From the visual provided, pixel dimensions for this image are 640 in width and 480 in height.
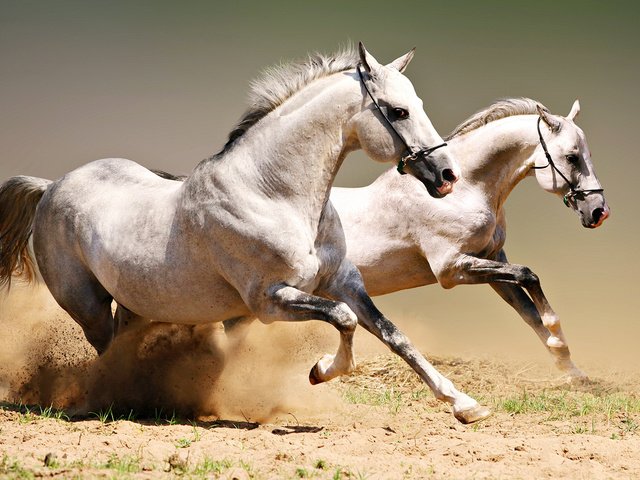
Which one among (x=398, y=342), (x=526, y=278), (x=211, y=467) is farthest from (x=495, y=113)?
(x=211, y=467)

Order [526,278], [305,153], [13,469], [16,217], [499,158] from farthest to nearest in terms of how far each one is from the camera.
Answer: [499,158] < [526,278] < [16,217] < [305,153] < [13,469]

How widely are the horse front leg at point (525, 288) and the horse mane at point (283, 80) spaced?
199 cm

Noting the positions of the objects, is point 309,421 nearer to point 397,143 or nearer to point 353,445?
point 353,445

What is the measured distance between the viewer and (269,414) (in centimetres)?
535

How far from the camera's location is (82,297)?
5625mm

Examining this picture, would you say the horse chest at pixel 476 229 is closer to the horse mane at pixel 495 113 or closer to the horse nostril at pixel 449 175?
the horse mane at pixel 495 113

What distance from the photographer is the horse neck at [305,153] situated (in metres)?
4.68

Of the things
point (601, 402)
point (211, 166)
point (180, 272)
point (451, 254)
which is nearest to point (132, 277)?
point (180, 272)

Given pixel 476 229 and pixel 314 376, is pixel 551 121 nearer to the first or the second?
pixel 476 229

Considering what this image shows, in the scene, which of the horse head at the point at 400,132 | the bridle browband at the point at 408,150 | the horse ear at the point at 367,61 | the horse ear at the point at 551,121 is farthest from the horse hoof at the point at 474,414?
the horse ear at the point at 551,121

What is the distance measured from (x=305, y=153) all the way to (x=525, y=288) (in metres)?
2.48

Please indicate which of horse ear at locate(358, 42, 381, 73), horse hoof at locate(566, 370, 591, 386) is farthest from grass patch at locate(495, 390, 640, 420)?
horse ear at locate(358, 42, 381, 73)

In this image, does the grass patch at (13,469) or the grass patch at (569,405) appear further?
the grass patch at (569,405)

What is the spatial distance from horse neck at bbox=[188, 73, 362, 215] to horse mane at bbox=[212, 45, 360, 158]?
0.41 ft
